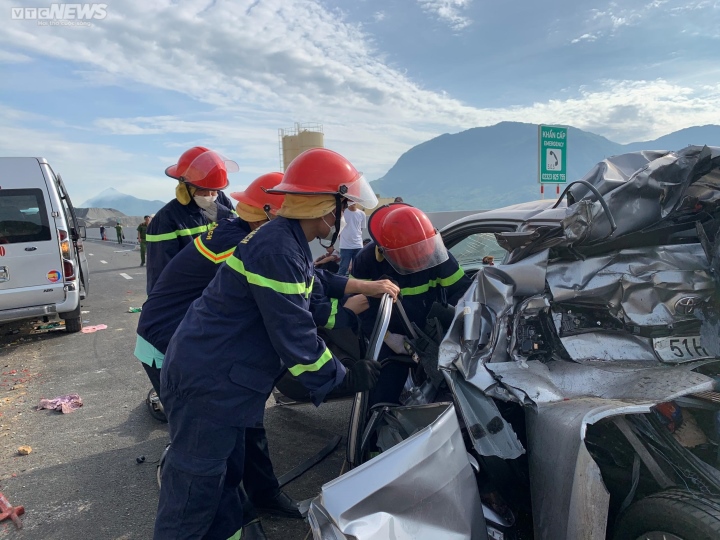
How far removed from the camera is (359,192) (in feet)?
7.08

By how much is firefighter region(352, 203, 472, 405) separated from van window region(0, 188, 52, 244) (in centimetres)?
529

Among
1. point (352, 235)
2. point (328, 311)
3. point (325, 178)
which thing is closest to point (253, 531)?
point (328, 311)

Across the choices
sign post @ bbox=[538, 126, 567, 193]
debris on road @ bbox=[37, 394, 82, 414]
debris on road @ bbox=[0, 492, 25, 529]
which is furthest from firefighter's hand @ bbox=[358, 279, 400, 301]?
sign post @ bbox=[538, 126, 567, 193]

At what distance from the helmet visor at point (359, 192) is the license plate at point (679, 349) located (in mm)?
1422

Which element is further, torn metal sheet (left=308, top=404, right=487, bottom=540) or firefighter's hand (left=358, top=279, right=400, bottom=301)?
firefighter's hand (left=358, top=279, right=400, bottom=301)

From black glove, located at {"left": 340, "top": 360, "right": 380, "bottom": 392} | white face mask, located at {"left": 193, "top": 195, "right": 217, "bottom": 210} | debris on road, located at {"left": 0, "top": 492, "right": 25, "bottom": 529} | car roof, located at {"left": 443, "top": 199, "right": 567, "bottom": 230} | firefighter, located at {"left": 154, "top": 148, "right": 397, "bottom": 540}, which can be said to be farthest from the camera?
white face mask, located at {"left": 193, "top": 195, "right": 217, "bottom": 210}

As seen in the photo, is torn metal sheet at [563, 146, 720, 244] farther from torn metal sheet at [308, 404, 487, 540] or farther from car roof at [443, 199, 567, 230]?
torn metal sheet at [308, 404, 487, 540]

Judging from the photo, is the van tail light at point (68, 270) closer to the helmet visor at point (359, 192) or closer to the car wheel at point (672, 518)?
the helmet visor at point (359, 192)

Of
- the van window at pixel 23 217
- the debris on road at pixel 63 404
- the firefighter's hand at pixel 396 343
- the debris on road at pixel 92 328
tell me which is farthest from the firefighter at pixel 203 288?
the debris on road at pixel 92 328

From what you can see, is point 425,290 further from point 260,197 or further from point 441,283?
point 260,197

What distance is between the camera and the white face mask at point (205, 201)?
134 inches

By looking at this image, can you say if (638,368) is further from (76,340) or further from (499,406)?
(76,340)

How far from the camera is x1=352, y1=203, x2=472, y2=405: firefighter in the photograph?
2895mm

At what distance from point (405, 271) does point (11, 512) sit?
270cm
